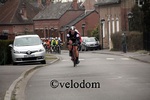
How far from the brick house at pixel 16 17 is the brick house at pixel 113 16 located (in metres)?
28.8

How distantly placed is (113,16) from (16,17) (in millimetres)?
35384

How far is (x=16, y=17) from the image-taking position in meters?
98.2

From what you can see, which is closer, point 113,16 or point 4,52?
point 4,52

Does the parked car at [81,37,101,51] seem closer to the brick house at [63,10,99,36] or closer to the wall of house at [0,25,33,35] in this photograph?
the brick house at [63,10,99,36]

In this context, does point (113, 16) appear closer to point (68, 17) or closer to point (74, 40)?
point (68, 17)

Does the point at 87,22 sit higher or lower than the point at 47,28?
higher

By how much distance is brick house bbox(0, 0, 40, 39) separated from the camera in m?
96.9

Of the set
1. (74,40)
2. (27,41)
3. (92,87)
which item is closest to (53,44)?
(27,41)

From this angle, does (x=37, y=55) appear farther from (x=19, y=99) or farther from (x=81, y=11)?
(x=81, y=11)

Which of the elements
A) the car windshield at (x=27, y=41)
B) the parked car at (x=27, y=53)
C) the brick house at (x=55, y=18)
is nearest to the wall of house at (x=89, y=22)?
the brick house at (x=55, y=18)

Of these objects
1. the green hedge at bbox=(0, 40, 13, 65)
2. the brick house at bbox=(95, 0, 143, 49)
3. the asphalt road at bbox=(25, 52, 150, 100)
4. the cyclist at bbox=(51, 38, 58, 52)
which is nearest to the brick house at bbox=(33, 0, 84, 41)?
the brick house at bbox=(95, 0, 143, 49)

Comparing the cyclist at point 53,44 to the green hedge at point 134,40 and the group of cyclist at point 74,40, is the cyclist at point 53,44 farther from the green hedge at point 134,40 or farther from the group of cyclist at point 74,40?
the group of cyclist at point 74,40

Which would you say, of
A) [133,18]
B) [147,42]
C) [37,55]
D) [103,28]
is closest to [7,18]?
[103,28]

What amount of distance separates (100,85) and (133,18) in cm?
4141
